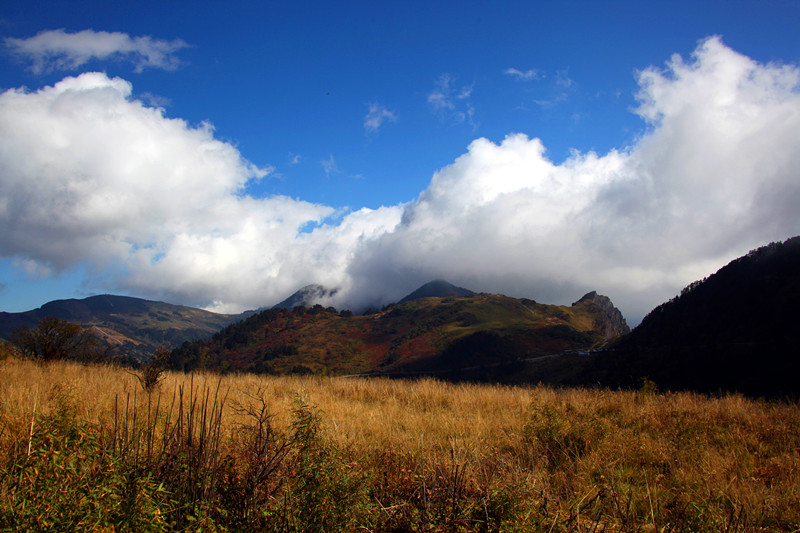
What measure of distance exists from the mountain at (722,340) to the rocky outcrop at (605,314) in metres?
59.5

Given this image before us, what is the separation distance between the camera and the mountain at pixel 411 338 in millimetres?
96312

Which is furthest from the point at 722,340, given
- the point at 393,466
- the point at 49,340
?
the point at 49,340

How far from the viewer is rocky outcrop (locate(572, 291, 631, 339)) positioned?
128750 mm

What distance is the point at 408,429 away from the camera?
8.26m

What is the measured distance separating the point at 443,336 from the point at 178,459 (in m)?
121

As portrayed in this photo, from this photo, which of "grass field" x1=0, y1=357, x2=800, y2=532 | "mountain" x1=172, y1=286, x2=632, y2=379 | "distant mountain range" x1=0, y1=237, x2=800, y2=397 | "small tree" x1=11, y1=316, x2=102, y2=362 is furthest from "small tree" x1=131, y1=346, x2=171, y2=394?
"mountain" x1=172, y1=286, x2=632, y2=379

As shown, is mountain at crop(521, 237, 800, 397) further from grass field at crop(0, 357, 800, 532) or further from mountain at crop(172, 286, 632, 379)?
grass field at crop(0, 357, 800, 532)

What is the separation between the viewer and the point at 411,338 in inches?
5074

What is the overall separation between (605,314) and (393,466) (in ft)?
500

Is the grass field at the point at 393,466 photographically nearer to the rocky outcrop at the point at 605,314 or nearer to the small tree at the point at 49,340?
the small tree at the point at 49,340

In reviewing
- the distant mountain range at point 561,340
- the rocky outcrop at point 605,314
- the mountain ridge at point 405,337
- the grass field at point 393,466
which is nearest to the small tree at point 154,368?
the distant mountain range at point 561,340

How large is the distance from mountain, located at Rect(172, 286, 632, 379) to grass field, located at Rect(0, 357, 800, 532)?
75.9 metres

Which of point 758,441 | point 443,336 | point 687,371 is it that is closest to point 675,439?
point 758,441

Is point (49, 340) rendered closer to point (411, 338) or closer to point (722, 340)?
point (722, 340)
